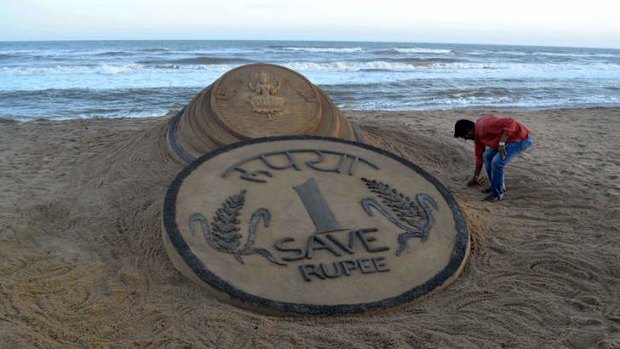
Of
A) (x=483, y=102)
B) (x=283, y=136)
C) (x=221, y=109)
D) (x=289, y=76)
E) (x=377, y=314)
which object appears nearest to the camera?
(x=377, y=314)

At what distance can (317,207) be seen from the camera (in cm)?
335

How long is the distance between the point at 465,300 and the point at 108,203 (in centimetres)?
292

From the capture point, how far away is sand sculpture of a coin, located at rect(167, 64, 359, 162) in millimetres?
4223

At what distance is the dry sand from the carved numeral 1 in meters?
0.75

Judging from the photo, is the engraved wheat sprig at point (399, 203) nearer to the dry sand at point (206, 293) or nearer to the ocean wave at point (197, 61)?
the dry sand at point (206, 293)

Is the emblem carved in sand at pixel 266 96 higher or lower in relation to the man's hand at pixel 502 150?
higher

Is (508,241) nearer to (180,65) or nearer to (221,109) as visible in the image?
(221,109)

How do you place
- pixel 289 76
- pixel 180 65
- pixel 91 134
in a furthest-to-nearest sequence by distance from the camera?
pixel 180 65
pixel 91 134
pixel 289 76

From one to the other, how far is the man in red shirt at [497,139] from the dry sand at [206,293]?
10.3 inches

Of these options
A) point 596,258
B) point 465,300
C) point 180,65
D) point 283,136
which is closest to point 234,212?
point 283,136

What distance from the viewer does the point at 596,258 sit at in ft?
10.7

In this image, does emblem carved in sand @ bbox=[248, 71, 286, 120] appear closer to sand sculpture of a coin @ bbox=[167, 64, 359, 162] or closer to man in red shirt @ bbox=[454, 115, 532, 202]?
sand sculpture of a coin @ bbox=[167, 64, 359, 162]

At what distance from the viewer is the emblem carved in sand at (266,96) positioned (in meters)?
4.39

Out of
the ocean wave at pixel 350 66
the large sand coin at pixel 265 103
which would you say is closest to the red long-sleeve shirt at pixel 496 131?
the large sand coin at pixel 265 103
